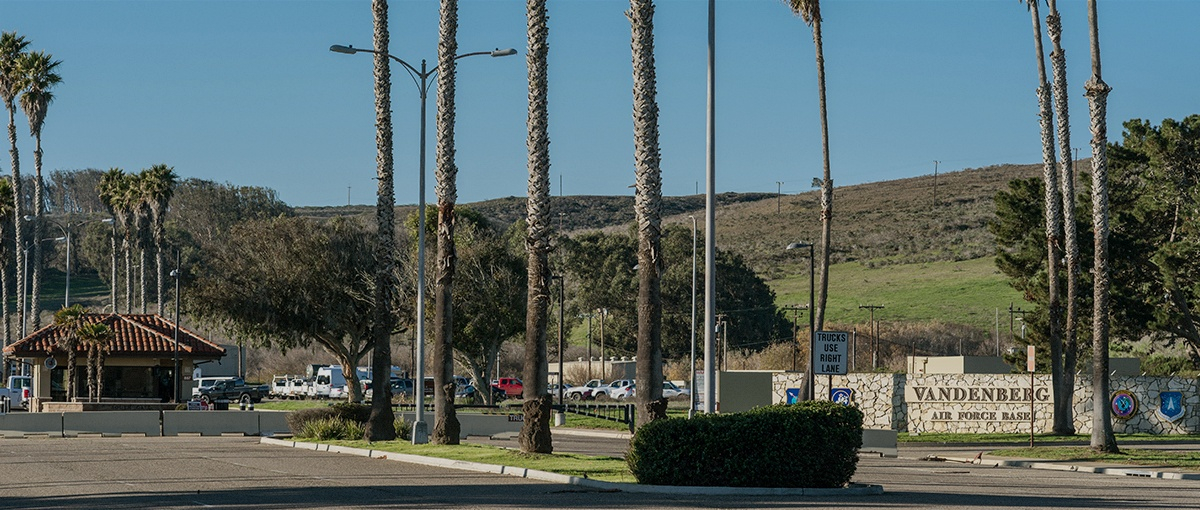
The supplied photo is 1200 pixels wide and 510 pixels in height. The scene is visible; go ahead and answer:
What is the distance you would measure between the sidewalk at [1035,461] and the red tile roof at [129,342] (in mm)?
32012

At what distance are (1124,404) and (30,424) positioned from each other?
33.9 m

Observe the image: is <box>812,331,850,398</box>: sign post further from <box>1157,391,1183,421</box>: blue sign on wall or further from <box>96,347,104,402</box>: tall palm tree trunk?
<box>96,347,104,402</box>: tall palm tree trunk

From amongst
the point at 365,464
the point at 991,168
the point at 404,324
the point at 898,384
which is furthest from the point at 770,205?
the point at 365,464

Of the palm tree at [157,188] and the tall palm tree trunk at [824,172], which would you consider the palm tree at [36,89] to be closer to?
the palm tree at [157,188]

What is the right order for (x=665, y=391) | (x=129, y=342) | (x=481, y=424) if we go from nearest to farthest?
1. (x=481, y=424)
2. (x=129, y=342)
3. (x=665, y=391)

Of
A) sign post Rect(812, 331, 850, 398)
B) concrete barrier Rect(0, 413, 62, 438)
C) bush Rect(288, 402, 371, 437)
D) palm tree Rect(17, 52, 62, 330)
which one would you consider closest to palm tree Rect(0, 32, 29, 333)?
palm tree Rect(17, 52, 62, 330)

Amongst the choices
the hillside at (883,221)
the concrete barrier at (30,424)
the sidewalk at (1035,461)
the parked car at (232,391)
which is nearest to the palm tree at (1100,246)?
the sidewalk at (1035,461)

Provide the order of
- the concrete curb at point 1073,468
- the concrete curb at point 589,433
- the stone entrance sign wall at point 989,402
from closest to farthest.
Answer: the concrete curb at point 1073,468 → the stone entrance sign wall at point 989,402 → the concrete curb at point 589,433

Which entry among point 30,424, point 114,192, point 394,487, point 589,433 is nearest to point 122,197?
point 114,192

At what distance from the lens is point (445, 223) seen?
31.6m

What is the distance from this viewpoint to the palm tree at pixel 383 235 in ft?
108

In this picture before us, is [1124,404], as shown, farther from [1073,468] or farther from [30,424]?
[30,424]

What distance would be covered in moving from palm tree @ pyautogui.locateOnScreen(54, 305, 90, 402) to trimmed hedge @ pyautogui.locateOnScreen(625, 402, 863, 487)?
40972mm

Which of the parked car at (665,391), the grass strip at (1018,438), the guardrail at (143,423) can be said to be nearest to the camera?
the grass strip at (1018,438)
